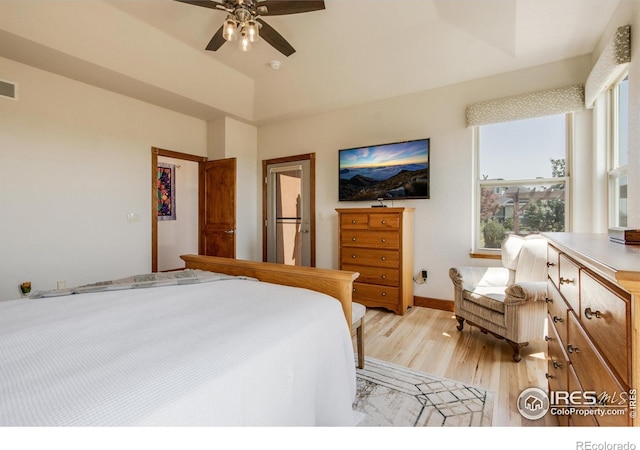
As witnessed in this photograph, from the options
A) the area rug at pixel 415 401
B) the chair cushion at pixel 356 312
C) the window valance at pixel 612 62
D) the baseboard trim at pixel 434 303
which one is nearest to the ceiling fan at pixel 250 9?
the window valance at pixel 612 62

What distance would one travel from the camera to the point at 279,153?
464 centimetres

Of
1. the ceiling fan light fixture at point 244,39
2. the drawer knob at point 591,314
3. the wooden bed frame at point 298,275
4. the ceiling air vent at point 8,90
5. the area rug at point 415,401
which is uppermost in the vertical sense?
the ceiling fan light fixture at point 244,39

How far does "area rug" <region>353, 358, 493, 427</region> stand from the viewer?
5.15 feet

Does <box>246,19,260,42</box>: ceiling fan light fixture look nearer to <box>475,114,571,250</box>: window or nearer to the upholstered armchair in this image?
<box>475,114,571,250</box>: window

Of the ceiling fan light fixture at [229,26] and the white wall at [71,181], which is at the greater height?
the ceiling fan light fixture at [229,26]

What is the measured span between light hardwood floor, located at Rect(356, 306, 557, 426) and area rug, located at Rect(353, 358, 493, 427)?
9 centimetres

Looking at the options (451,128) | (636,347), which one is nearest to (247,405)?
(636,347)

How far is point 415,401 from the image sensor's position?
172 centimetres

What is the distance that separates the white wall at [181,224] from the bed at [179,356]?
4276mm

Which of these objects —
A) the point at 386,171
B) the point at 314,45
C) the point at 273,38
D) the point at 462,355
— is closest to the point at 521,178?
the point at 386,171

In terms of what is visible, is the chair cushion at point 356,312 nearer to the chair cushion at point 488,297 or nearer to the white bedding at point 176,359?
the white bedding at point 176,359

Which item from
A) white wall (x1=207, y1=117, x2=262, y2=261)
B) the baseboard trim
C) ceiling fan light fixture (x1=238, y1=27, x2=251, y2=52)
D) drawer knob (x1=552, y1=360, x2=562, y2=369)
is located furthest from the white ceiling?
drawer knob (x1=552, y1=360, x2=562, y2=369)

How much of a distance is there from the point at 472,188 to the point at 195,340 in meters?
3.22

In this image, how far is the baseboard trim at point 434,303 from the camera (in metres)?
3.36
